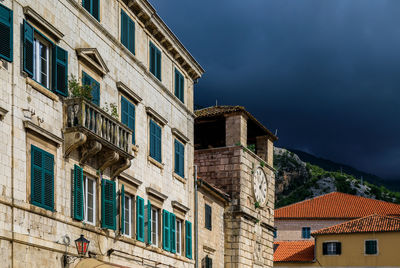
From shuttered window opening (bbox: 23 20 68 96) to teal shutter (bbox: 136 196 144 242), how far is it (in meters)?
6.34

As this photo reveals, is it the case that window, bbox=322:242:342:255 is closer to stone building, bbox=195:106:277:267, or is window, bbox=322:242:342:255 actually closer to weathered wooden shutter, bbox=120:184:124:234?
stone building, bbox=195:106:277:267

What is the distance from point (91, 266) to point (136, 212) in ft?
16.9

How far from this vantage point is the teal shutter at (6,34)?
60.1 ft

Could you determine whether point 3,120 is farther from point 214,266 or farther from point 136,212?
Result: point 214,266

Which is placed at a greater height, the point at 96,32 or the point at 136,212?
the point at 96,32

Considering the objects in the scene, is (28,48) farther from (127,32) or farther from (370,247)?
(370,247)

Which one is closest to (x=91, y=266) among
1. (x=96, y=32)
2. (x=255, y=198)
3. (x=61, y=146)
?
(x=61, y=146)

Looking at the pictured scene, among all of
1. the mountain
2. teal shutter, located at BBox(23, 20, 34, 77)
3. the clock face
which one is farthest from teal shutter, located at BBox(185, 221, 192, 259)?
the mountain

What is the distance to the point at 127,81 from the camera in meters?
26.9

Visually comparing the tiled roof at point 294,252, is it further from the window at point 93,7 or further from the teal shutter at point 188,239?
the window at point 93,7

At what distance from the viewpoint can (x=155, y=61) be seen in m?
30.0

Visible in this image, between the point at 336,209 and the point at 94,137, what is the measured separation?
6529cm

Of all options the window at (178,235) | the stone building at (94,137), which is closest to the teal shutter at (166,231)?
the stone building at (94,137)

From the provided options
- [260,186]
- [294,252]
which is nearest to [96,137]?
[260,186]
